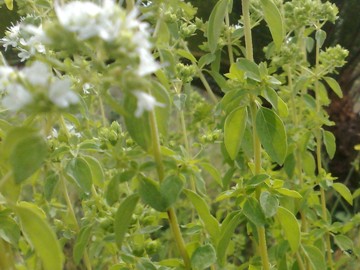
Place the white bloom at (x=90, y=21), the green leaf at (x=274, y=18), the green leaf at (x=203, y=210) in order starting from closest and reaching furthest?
the white bloom at (x=90, y=21), the green leaf at (x=203, y=210), the green leaf at (x=274, y=18)

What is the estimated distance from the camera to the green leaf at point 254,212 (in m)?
0.94

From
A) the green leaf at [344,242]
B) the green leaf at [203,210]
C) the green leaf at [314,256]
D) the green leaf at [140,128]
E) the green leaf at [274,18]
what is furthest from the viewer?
the green leaf at [344,242]

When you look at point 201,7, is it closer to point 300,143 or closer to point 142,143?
point 300,143

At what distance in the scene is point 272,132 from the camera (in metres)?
0.94

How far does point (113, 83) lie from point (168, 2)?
322 millimetres

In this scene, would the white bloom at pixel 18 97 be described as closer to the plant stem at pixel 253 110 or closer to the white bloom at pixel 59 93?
the white bloom at pixel 59 93

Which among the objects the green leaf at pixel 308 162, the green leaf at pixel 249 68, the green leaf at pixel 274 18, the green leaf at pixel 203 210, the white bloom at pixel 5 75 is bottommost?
the green leaf at pixel 203 210

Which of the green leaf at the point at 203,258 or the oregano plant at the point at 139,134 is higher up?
the oregano plant at the point at 139,134

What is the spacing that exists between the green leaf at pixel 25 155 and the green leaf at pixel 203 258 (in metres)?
0.35

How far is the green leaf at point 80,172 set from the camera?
87cm

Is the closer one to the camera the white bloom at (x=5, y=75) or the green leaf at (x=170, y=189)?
the white bloom at (x=5, y=75)

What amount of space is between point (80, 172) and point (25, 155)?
0.95 ft

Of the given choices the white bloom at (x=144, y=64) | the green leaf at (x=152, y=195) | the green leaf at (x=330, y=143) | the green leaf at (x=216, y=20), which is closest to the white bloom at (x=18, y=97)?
the white bloom at (x=144, y=64)

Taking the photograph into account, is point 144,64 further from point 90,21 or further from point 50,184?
point 50,184
